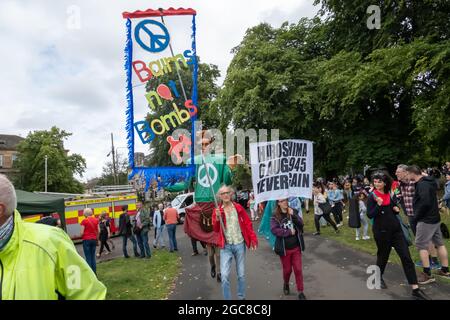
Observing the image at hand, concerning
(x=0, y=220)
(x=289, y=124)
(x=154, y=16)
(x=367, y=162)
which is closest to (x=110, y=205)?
(x=289, y=124)

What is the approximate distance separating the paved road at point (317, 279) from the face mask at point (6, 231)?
441 centimetres

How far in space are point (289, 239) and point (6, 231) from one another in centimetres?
419

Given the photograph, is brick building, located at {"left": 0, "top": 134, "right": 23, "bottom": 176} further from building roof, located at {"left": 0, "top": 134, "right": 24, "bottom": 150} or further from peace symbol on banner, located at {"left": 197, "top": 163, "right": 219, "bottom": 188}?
peace symbol on banner, located at {"left": 197, "top": 163, "right": 219, "bottom": 188}

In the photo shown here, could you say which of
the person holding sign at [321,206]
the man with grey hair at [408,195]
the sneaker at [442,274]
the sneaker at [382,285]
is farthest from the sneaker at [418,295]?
the person holding sign at [321,206]

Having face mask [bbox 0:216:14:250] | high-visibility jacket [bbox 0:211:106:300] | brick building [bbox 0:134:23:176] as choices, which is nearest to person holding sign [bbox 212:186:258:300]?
high-visibility jacket [bbox 0:211:106:300]

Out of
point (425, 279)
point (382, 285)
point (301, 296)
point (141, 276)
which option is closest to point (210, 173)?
point (301, 296)

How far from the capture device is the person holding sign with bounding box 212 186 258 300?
15.9 feet

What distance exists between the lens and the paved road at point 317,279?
17.2ft

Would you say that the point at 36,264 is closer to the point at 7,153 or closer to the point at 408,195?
the point at 408,195

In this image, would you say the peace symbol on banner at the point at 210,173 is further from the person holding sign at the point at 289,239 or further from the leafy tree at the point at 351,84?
the leafy tree at the point at 351,84

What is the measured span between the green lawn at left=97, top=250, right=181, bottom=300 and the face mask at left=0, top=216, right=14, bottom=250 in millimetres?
4789

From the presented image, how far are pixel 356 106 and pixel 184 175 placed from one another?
49.2 ft

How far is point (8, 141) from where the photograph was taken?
199 ft

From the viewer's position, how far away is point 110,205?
65.5ft
